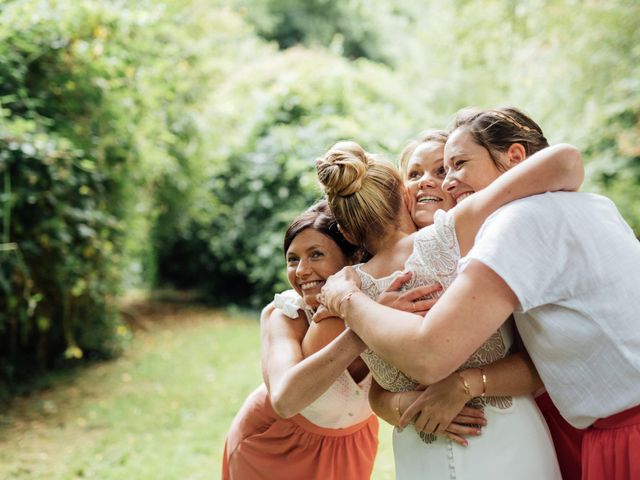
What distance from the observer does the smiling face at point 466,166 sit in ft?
6.62

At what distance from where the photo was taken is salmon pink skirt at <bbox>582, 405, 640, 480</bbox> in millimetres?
1723

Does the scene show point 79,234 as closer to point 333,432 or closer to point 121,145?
point 121,145

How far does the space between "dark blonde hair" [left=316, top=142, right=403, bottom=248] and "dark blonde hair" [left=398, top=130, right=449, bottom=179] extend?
24 cm

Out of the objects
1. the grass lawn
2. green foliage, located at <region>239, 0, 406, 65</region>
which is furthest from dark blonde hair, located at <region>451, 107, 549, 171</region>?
green foliage, located at <region>239, 0, 406, 65</region>

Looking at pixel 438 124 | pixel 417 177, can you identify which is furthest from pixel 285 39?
pixel 417 177

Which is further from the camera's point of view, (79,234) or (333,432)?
(79,234)

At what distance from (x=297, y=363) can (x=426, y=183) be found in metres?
0.79

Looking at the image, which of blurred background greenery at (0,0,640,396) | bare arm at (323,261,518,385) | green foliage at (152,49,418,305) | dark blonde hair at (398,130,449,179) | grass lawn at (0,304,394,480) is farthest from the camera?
green foliage at (152,49,418,305)

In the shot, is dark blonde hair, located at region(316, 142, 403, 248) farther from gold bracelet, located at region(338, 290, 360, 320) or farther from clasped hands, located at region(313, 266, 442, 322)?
gold bracelet, located at region(338, 290, 360, 320)

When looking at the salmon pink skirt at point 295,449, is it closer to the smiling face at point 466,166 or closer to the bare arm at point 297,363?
the bare arm at point 297,363

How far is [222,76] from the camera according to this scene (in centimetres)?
1050

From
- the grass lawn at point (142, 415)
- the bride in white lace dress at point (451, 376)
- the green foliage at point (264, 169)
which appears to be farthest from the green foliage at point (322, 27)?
the bride in white lace dress at point (451, 376)

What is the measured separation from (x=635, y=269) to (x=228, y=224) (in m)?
9.56

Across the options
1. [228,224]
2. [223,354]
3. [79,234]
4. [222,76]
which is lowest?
[223,354]
